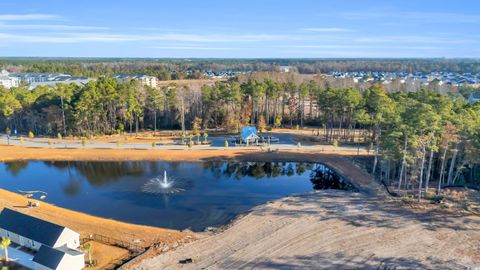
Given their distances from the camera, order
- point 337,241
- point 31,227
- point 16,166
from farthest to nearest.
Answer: point 16,166
point 337,241
point 31,227

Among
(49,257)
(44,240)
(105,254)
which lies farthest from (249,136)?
(49,257)

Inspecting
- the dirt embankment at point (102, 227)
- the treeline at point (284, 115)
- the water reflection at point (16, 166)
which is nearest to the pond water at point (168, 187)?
the water reflection at point (16, 166)

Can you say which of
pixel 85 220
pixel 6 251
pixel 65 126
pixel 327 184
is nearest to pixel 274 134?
pixel 327 184

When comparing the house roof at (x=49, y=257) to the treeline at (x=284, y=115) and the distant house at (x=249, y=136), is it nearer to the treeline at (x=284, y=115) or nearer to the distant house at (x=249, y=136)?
the treeline at (x=284, y=115)

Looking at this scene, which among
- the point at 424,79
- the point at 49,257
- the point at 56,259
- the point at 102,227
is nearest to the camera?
the point at 56,259

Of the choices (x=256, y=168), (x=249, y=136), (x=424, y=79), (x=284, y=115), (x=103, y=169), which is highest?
(x=424, y=79)

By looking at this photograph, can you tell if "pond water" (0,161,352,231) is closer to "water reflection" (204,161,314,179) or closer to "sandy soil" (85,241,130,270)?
"water reflection" (204,161,314,179)

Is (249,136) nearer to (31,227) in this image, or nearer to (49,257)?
(31,227)

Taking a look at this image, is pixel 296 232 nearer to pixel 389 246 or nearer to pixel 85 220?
pixel 389 246

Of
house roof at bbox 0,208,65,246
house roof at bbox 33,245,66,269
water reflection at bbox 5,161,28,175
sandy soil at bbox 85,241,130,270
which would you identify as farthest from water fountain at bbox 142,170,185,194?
water reflection at bbox 5,161,28,175
